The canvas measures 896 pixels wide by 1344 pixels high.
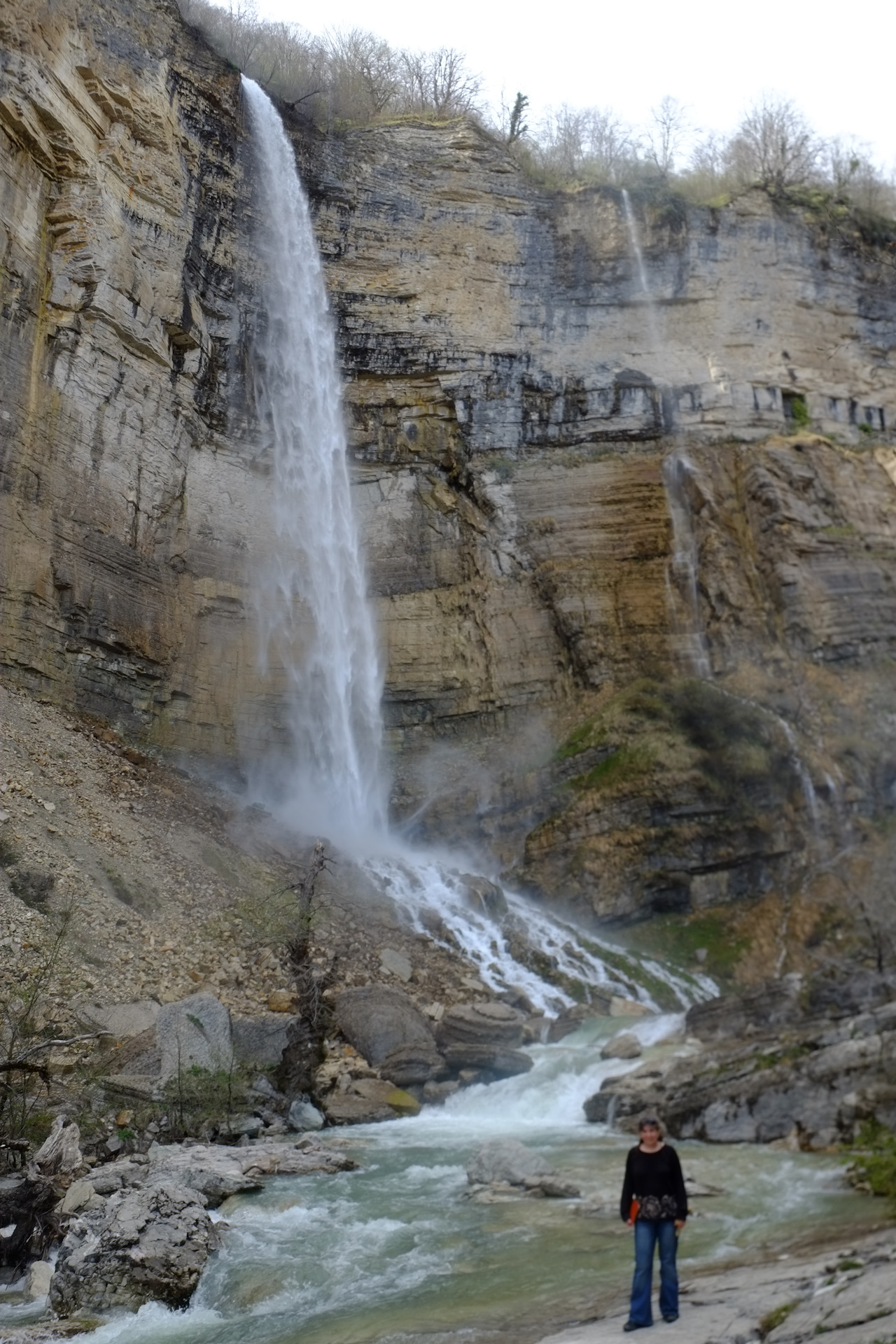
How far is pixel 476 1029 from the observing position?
15039 millimetres

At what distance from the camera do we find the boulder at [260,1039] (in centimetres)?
1275

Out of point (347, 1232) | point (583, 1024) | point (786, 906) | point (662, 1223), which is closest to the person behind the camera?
point (662, 1223)

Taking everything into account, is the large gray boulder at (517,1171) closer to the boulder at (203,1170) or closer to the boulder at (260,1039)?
the boulder at (203,1170)

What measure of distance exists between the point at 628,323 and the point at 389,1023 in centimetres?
2327

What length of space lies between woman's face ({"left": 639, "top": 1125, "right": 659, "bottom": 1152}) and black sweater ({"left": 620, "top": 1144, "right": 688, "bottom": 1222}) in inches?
1.5

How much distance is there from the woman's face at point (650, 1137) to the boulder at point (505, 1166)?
387cm

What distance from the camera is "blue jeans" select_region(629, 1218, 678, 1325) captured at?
215 inches

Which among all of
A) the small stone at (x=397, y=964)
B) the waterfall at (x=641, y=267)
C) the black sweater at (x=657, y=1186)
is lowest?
the black sweater at (x=657, y=1186)

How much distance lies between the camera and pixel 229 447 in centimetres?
2712

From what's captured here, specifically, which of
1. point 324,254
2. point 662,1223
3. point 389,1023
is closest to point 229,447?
point 324,254

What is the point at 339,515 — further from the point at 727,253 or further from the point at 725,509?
the point at 727,253

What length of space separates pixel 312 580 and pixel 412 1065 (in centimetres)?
1594

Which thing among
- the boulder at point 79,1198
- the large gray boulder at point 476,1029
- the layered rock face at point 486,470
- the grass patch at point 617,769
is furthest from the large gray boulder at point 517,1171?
the grass patch at point 617,769

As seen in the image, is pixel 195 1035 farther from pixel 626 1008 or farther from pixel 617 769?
pixel 617 769
